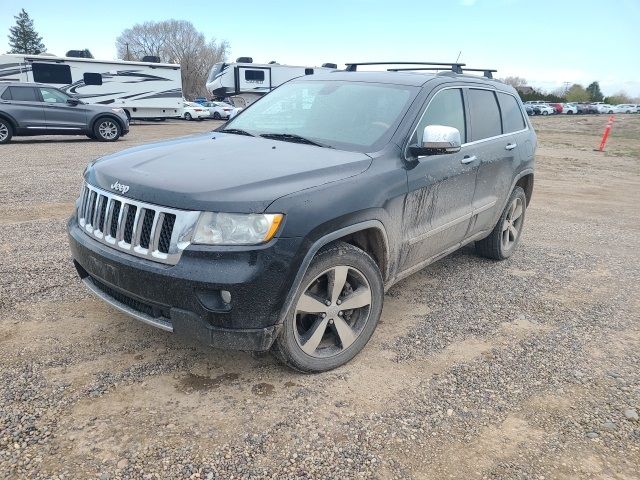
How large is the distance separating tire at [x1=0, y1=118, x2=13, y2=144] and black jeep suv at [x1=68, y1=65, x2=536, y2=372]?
12.5 meters

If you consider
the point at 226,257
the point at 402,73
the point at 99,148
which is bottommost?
the point at 99,148

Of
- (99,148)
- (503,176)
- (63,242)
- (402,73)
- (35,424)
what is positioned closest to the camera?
(35,424)

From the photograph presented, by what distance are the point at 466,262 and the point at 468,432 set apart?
2840 millimetres

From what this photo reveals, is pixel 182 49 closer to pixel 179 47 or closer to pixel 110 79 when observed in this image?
pixel 179 47

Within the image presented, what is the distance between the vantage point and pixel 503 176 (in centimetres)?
467

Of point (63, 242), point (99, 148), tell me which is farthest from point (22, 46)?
point (63, 242)

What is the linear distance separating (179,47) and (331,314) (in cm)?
8839

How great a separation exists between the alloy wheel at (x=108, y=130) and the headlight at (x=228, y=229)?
14.2m

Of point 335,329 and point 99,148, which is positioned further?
point 99,148

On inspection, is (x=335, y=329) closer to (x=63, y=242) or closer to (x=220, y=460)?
(x=220, y=460)

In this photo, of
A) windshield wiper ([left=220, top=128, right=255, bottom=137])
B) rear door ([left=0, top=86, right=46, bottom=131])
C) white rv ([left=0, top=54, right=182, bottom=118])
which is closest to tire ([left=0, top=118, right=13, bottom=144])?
rear door ([left=0, top=86, right=46, bottom=131])

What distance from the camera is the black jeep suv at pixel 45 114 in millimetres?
13594

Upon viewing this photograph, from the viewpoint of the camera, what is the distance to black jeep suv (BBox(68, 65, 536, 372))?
250 cm

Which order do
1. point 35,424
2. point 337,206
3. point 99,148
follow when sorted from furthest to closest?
point 99,148 → point 337,206 → point 35,424
